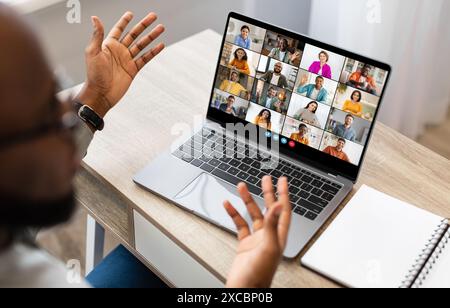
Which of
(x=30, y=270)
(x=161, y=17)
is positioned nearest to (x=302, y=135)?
(x=30, y=270)

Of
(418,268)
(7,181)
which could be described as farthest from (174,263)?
(7,181)

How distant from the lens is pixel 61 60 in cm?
201

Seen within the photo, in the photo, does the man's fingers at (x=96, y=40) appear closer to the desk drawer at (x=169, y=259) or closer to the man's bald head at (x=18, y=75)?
the desk drawer at (x=169, y=259)

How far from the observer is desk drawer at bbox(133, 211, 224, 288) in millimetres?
1142

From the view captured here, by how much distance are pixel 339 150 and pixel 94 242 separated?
75 cm

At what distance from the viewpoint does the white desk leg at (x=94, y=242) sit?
62.2 inches

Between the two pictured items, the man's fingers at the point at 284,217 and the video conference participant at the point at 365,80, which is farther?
the video conference participant at the point at 365,80

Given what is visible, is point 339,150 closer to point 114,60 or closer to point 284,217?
point 284,217

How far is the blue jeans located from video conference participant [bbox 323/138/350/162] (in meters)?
0.48

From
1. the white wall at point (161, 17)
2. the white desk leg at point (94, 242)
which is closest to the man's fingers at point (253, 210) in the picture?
the white desk leg at point (94, 242)

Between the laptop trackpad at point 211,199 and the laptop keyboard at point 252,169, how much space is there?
22 mm

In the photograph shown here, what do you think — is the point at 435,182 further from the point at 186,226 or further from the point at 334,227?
the point at 186,226

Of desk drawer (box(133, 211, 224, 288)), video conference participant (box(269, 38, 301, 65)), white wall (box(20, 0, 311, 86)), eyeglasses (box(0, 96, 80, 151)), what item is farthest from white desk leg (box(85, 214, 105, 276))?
eyeglasses (box(0, 96, 80, 151))

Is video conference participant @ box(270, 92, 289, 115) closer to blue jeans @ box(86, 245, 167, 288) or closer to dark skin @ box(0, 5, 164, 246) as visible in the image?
blue jeans @ box(86, 245, 167, 288)
